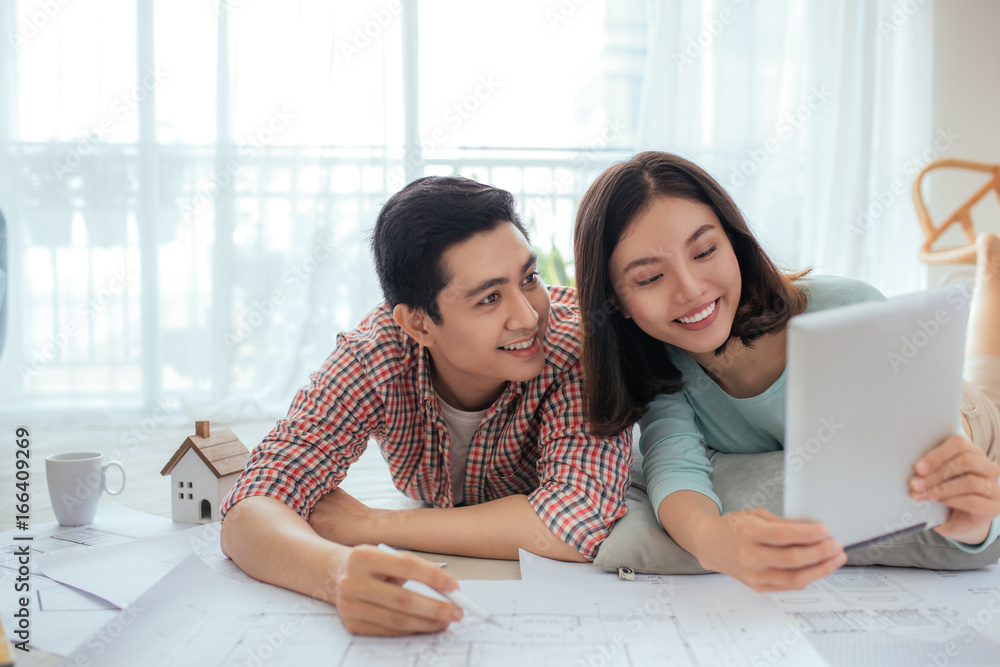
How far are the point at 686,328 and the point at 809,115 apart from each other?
93.0 inches

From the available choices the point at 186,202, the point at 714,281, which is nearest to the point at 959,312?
the point at 714,281

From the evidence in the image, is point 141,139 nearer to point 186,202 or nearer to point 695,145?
point 186,202

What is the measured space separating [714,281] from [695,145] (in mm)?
2052

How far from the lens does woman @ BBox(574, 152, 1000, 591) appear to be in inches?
35.7

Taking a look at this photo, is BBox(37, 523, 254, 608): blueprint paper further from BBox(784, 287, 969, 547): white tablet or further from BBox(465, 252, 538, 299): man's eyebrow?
BBox(784, 287, 969, 547): white tablet

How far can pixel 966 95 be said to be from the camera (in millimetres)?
2994

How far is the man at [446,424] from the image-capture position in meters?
0.90

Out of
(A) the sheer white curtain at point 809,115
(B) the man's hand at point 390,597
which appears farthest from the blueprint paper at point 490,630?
(A) the sheer white curtain at point 809,115

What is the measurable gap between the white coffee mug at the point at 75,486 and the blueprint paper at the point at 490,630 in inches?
14.8

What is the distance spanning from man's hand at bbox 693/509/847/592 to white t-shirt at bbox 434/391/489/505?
1.65 ft

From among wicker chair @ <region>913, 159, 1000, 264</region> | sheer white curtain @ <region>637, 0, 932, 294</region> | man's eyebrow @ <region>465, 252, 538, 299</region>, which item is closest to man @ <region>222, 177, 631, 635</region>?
man's eyebrow @ <region>465, 252, 538, 299</region>

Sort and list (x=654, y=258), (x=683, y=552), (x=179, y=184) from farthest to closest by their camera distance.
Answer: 1. (x=179, y=184)
2. (x=654, y=258)
3. (x=683, y=552)

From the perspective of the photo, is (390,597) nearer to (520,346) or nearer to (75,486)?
(520,346)

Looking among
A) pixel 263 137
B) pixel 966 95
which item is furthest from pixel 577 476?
pixel 966 95
